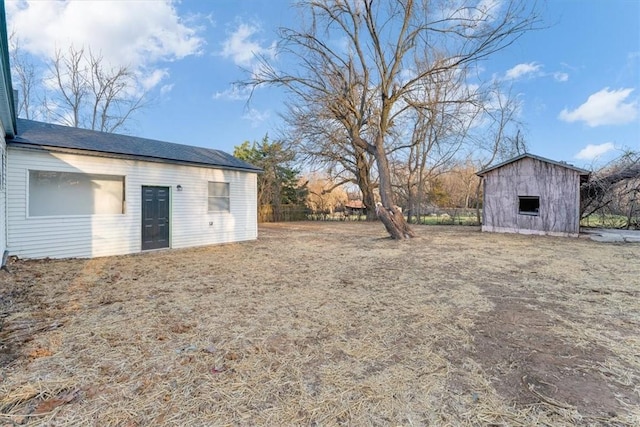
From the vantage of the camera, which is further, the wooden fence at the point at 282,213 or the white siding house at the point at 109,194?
the wooden fence at the point at 282,213

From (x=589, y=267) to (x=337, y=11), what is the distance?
33.5 feet

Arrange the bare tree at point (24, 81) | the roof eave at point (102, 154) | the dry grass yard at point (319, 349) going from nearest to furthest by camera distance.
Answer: the dry grass yard at point (319, 349) < the roof eave at point (102, 154) < the bare tree at point (24, 81)

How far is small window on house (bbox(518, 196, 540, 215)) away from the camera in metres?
12.1

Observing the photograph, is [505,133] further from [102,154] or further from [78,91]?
[78,91]

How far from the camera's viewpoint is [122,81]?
20.2 metres

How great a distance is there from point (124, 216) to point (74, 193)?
1291 mm

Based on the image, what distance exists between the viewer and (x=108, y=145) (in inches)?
309

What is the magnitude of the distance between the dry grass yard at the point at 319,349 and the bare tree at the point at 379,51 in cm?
650

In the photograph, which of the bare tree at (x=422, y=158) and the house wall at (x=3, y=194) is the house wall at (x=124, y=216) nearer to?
the house wall at (x=3, y=194)

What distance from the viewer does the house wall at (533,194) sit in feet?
36.3

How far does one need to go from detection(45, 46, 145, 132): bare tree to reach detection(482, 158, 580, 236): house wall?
22.8 metres

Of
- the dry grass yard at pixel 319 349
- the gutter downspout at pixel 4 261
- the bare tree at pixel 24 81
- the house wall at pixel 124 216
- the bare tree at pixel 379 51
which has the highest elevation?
the bare tree at pixel 24 81

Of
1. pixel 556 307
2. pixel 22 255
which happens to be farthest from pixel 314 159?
pixel 556 307

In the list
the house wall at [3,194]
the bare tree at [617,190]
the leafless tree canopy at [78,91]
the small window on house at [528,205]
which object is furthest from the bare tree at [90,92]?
the bare tree at [617,190]
